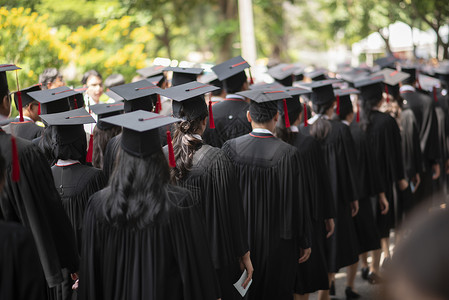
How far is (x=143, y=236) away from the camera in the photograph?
266cm

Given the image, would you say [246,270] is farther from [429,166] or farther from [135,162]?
[429,166]

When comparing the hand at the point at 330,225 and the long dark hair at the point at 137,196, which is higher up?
the long dark hair at the point at 137,196

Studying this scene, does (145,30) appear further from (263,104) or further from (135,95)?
(263,104)

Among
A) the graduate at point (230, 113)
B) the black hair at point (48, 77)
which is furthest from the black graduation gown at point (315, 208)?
the black hair at point (48, 77)

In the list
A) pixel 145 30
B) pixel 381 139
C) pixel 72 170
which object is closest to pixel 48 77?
pixel 72 170

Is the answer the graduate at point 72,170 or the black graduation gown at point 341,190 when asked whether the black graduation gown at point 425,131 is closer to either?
the black graduation gown at point 341,190

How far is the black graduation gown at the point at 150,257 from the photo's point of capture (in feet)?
8.76

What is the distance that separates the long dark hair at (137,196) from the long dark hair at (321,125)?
295cm

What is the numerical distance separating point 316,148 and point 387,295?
11.7 ft

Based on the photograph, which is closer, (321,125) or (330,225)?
(330,225)

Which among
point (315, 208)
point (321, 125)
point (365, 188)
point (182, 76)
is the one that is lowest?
point (365, 188)

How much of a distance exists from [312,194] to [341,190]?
45.8 inches

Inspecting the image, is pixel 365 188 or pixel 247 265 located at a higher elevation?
pixel 247 265

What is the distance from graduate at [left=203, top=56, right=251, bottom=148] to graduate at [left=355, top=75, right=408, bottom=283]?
1472 millimetres
